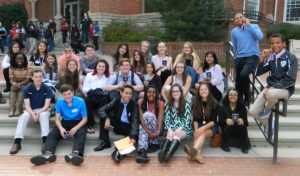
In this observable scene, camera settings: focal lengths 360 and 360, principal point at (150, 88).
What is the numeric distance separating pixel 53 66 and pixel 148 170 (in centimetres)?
331

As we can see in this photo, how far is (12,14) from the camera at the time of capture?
22.9 metres

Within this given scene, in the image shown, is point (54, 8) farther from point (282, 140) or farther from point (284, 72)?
point (284, 72)

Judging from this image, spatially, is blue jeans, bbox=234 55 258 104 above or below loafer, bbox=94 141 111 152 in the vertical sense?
above

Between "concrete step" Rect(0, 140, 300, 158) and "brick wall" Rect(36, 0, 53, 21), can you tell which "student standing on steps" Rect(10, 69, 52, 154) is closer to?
"concrete step" Rect(0, 140, 300, 158)

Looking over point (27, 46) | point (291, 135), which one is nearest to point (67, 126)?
point (291, 135)

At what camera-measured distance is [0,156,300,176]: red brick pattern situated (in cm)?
526

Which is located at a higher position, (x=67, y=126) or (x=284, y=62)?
(x=284, y=62)

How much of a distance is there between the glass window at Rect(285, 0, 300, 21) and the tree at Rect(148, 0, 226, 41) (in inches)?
316

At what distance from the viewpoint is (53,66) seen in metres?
7.42

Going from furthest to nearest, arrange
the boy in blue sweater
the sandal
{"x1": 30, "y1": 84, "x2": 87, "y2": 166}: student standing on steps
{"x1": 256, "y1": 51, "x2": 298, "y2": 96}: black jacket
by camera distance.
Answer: the boy in blue sweater, the sandal, {"x1": 30, "y1": 84, "x2": 87, "y2": 166}: student standing on steps, {"x1": 256, "y1": 51, "x2": 298, "y2": 96}: black jacket

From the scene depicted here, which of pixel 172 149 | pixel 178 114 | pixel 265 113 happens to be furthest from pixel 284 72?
pixel 172 149

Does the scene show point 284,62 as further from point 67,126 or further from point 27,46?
point 27,46

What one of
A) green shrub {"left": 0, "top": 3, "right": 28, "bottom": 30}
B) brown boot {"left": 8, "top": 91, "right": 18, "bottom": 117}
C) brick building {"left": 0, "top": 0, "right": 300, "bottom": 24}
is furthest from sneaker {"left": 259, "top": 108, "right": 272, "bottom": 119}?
green shrub {"left": 0, "top": 3, "right": 28, "bottom": 30}

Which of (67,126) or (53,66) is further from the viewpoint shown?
(53,66)
